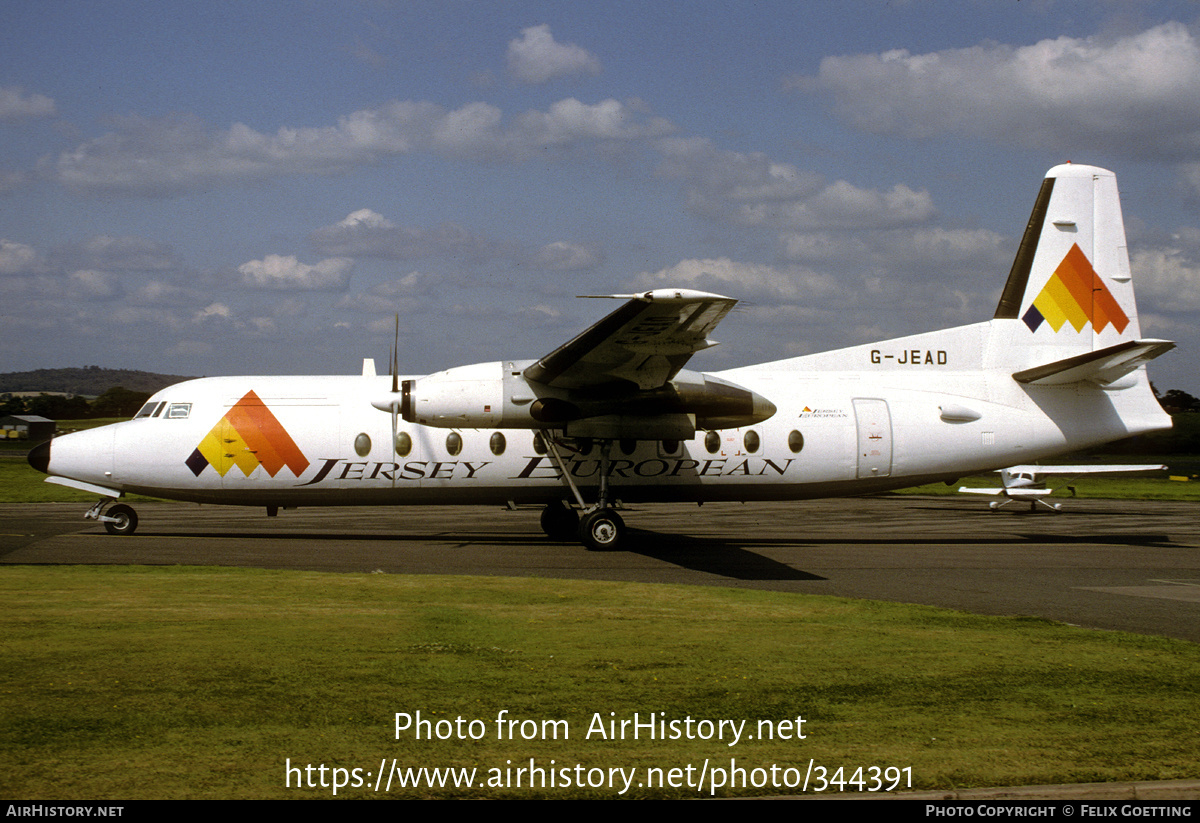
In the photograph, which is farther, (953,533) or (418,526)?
(418,526)

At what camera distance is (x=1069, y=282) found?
62.4ft

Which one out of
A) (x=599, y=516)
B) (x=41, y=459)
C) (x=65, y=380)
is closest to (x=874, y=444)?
(x=599, y=516)

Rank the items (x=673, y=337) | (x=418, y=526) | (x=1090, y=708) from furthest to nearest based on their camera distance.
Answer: (x=418, y=526) → (x=673, y=337) → (x=1090, y=708)

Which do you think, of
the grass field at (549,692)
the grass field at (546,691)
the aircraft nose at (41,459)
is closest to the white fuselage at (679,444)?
the aircraft nose at (41,459)

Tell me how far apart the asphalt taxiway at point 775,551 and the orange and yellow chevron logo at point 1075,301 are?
4.46m

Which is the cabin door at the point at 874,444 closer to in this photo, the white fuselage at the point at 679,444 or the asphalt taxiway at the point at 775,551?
the white fuselage at the point at 679,444

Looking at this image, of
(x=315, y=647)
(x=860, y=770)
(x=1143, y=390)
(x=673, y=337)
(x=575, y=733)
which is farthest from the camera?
(x=1143, y=390)

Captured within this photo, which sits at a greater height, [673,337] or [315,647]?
[673,337]

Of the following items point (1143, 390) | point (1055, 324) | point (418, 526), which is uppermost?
point (1055, 324)

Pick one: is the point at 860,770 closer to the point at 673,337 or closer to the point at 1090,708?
the point at 1090,708

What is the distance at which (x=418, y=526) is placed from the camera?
2236 centimetres

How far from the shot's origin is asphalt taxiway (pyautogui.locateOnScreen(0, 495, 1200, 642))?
11672mm

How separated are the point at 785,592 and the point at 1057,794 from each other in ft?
23.6

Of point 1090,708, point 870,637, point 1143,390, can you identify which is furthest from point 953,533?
point 1090,708
